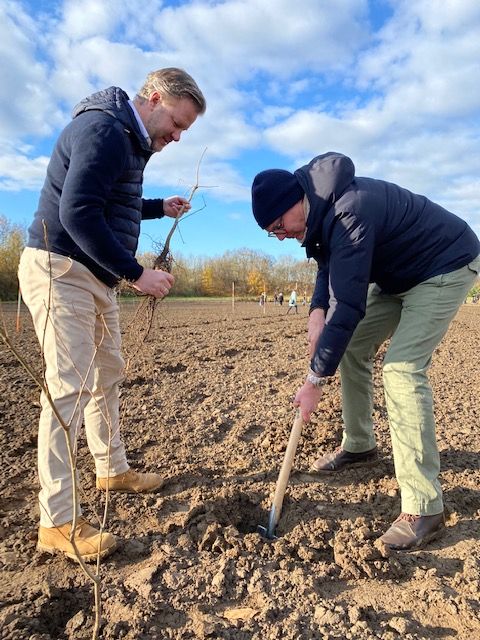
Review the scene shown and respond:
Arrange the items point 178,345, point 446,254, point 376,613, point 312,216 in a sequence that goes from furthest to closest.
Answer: point 178,345 → point 446,254 → point 312,216 → point 376,613

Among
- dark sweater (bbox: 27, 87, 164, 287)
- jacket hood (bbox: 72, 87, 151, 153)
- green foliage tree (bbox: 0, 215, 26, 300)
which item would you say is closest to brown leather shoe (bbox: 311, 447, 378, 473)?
dark sweater (bbox: 27, 87, 164, 287)

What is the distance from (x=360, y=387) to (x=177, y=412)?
6.65 ft

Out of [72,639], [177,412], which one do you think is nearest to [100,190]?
[72,639]

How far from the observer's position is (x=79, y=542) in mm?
2375

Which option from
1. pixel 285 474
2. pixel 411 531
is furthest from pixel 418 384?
pixel 285 474

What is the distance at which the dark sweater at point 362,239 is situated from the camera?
2.43 metres

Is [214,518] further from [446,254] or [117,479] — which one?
[446,254]

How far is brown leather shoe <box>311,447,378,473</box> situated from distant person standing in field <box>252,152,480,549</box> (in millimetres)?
794

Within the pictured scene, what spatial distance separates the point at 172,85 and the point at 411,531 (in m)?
2.64

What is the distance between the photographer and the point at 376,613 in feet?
6.73

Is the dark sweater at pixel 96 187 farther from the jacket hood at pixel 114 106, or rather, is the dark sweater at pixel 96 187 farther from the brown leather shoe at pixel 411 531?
the brown leather shoe at pixel 411 531

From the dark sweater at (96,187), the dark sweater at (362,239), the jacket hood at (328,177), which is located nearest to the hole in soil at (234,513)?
the dark sweater at (362,239)

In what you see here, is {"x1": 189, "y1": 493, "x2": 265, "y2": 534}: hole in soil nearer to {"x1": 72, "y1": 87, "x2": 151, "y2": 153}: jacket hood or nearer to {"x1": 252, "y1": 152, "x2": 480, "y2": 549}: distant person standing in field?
{"x1": 252, "y1": 152, "x2": 480, "y2": 549}: distant person standing in field

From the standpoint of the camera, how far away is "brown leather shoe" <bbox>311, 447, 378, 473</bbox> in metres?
3.40
